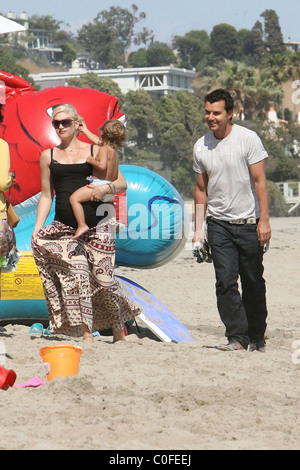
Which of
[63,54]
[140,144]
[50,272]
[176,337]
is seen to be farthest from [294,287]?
[63,54]

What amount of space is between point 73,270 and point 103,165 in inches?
28.5

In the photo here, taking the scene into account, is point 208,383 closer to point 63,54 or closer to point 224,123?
point 224,123

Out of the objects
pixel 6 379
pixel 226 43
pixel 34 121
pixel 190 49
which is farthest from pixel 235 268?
pixel 226 43

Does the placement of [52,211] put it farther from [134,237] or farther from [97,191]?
[97,191]

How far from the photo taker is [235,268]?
5582 millimetres

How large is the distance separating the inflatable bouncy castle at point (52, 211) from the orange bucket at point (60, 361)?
2185mm

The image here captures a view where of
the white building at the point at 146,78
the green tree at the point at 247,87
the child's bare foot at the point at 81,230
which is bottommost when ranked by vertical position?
the child's bare foot at the point at 81,230

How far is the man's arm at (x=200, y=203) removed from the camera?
562 cm

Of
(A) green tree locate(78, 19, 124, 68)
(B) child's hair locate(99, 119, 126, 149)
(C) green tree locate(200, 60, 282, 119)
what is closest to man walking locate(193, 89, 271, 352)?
(B) child's hair locate(99, 119, 126, 149)

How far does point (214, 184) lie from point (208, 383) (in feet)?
4.71

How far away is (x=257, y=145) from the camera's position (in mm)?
5445

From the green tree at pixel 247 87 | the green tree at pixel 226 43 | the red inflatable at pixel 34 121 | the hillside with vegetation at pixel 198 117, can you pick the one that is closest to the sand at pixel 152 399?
the red inflatable at pixel 34 121

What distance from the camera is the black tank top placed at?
5707 mm

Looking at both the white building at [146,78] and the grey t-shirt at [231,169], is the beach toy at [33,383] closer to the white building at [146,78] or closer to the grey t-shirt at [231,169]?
the grey t-shirt at [231,169]
